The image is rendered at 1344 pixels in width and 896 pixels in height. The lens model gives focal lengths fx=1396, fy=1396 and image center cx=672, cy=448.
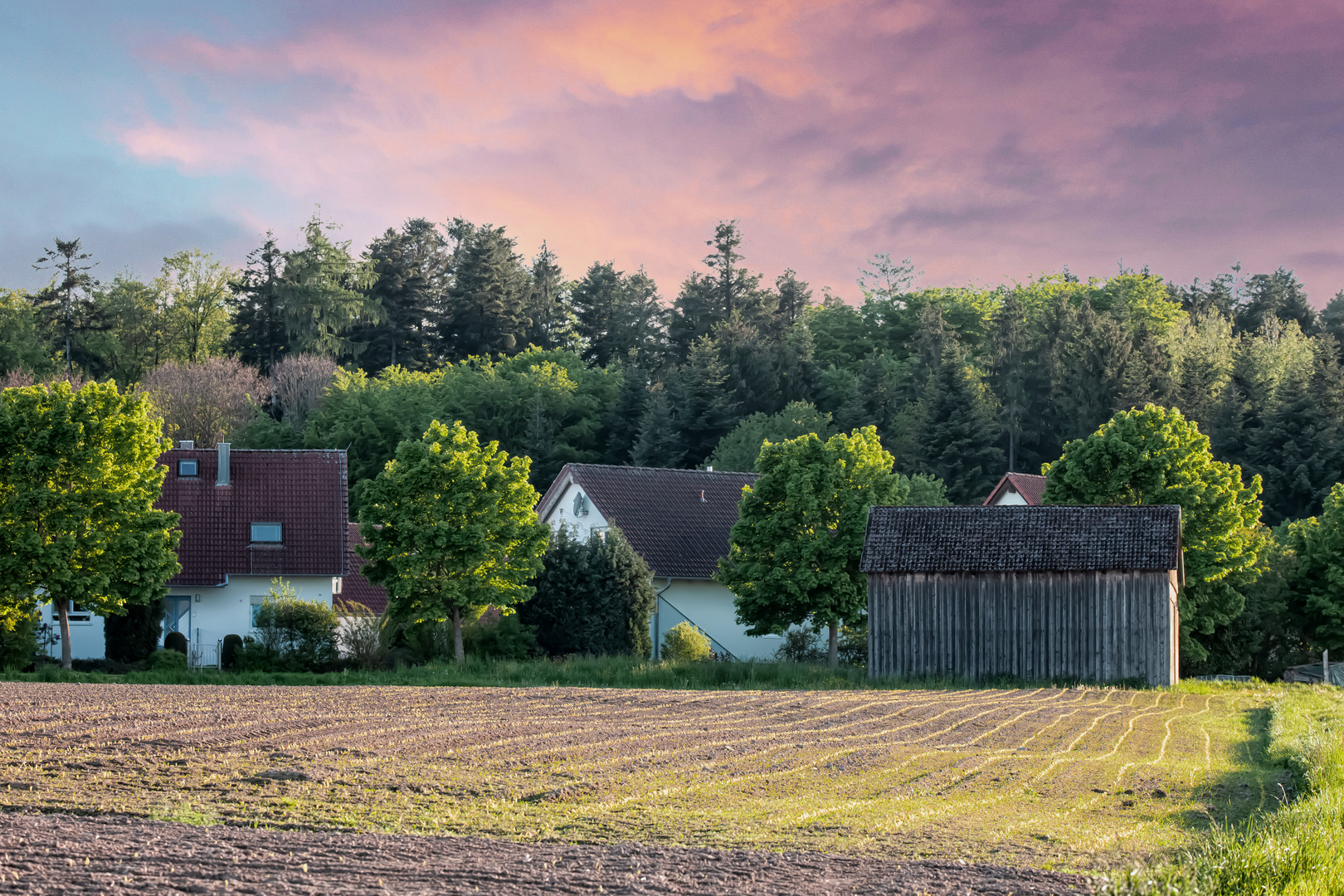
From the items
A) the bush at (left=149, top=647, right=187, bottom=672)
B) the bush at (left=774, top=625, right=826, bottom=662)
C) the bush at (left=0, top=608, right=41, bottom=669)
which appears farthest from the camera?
the bush at (left=774, top=625, right=826, bottom=662)

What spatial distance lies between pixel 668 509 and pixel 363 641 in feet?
55.9

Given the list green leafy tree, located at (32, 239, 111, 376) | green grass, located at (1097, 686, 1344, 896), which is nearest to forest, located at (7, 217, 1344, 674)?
green leafy tree, located at (32, 239, 111, 376)

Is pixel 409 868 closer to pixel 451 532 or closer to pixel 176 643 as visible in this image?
pixel 451 532

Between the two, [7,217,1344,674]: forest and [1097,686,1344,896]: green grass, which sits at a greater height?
[7,217,1344,674]: forest

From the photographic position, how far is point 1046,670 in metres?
35.1

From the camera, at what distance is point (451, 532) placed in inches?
1423

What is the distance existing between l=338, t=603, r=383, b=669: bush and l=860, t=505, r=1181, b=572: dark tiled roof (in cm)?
1271

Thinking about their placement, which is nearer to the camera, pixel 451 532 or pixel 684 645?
pixel 451 532

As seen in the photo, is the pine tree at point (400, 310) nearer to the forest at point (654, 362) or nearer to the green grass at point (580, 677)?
the forest at point (654, 362)

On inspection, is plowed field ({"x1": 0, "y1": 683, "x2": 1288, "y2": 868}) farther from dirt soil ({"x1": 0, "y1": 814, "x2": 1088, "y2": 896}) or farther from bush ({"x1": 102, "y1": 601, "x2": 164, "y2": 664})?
bush ({"x1": 102, "y1": 601, "x2": 164, "y2": 664})

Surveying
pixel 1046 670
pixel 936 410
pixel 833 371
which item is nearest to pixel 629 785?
pixel 1046 670

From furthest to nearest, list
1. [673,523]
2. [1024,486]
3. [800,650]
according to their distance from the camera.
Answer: [1024,486] → [673,523] → [800,650]

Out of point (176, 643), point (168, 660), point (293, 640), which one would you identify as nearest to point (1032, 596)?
point (293, 640)

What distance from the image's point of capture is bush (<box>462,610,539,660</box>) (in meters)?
38.1
